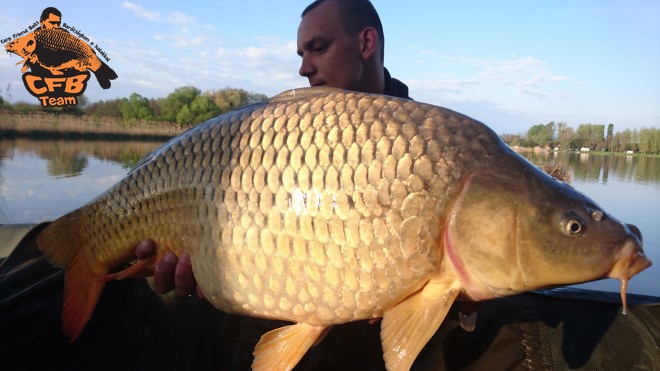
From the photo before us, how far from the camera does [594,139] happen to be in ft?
153

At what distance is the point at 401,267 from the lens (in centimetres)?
83

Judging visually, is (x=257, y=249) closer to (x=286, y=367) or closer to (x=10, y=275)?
(x=286, y=367)

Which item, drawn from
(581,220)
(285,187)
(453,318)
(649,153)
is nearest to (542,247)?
(581,220)

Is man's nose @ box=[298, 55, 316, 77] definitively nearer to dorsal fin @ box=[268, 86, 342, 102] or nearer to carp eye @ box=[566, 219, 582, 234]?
dorsal fin @ box=[268, 86, 342, 102]

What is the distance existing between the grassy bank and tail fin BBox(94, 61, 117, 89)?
5228 mm

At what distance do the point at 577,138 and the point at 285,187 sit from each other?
54.6 metres

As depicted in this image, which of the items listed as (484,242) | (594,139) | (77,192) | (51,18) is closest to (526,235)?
(484,242)

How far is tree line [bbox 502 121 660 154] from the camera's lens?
40.4 meters

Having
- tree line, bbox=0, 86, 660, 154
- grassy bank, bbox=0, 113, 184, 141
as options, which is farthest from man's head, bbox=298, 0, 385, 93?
tree line, bbox=0, 86, 660, 154

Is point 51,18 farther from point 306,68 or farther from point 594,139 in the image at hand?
point 594,139

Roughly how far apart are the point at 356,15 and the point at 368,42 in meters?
0.15

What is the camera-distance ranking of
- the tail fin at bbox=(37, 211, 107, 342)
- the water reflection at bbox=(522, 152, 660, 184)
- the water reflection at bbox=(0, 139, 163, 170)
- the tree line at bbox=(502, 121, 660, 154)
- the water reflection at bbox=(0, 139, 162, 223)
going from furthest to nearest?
Answer: the tree line at bbox=(502, 121, 660, 154)
the water reflection at bbox=(522, 152, 660, 184)
the water reflection at bbox=(0, 139, 163, 170)
the water reflection at bbox=(0, 139, 162, 223)
the tail fin at bbox=(37, 211, 107, 342)

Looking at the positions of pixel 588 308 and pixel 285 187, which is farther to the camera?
pixel 588 308

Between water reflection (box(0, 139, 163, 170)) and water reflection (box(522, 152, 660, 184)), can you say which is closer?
water reflection (box(0, 139, 163, 170))
